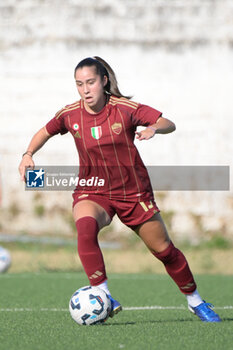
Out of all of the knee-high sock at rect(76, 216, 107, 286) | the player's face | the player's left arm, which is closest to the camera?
the player's left arm

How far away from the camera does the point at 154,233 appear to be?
5.95m

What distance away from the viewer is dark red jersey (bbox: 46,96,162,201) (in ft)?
19.2

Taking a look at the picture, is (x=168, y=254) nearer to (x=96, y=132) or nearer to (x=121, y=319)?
(x=121, y=319)

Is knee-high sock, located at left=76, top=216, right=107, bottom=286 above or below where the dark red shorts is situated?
below

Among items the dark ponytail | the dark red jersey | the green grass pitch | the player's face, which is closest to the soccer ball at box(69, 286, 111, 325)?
the green grass pitch

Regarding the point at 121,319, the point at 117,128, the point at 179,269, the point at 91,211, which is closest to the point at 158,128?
the point at 117,128

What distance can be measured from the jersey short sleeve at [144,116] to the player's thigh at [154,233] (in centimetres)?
67

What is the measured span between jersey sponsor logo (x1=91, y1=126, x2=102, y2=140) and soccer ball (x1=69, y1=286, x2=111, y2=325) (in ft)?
3.45

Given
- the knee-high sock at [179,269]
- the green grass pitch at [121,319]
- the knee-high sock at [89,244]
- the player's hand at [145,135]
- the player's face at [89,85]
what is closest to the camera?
the green grass pitch at [121,319]

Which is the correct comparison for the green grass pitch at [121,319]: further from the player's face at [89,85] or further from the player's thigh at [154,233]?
the player's face at [89,85]

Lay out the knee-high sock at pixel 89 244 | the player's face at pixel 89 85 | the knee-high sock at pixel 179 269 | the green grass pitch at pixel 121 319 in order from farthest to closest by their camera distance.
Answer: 1. the knee-high sock at pixel 179 269
2. the player's face at pixel 89 85
3. the knee-high sock at pixel 89 244
4. the green grass pitch at pixel 121 319

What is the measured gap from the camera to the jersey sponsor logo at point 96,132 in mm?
5852

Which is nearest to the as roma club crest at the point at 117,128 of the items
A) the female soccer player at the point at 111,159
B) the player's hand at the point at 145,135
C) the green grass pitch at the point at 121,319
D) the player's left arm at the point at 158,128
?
the female soccer player at the point at 111,159

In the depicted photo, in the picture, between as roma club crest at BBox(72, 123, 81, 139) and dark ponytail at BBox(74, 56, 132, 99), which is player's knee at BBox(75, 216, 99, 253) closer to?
as roma club crest at BBox(72, 123, 81, 139)
